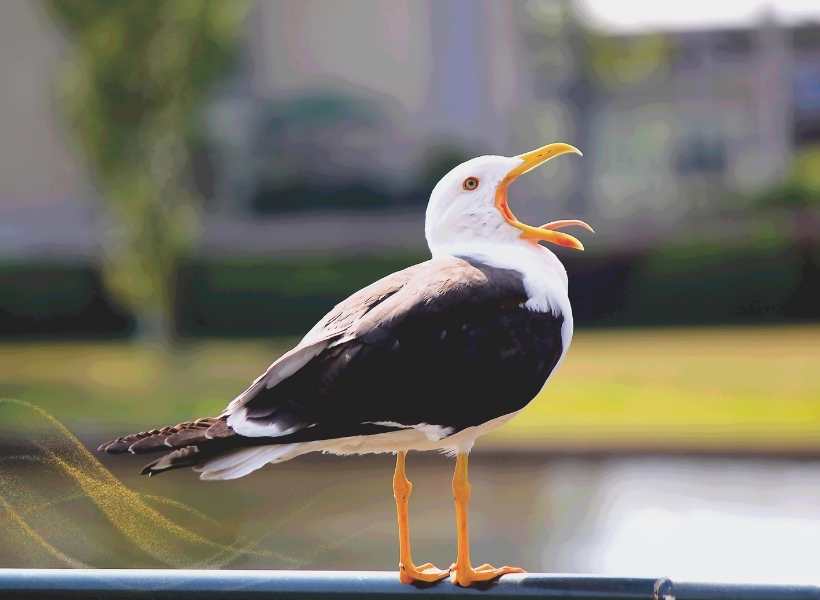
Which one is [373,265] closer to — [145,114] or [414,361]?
[145,114]

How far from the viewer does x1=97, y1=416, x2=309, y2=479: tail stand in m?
2.17

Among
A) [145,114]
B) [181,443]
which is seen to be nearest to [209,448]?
[181,443]

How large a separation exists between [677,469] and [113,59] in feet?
29.5

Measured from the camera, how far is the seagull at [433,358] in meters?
2.34

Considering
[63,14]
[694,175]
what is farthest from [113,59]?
[694,175]

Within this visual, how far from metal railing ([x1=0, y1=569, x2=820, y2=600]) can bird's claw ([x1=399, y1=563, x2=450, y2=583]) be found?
0.04m

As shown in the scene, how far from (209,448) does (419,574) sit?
41 cm

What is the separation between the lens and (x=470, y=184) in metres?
2.50

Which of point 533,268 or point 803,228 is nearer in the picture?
point 533,268

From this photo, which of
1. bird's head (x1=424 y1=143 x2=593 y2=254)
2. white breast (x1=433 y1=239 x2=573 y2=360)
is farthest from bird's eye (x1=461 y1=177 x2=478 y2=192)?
white breast (x1=433 y1=239 x2=573 y2=360)

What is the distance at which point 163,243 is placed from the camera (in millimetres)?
17000

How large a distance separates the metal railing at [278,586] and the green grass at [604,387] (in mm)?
9178

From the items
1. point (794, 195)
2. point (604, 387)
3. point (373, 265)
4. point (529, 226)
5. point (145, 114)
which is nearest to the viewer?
point (529, 226)

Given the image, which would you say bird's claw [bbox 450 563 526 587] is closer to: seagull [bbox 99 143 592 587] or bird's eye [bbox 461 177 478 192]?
seagull [bbox 99 143 592 587]
